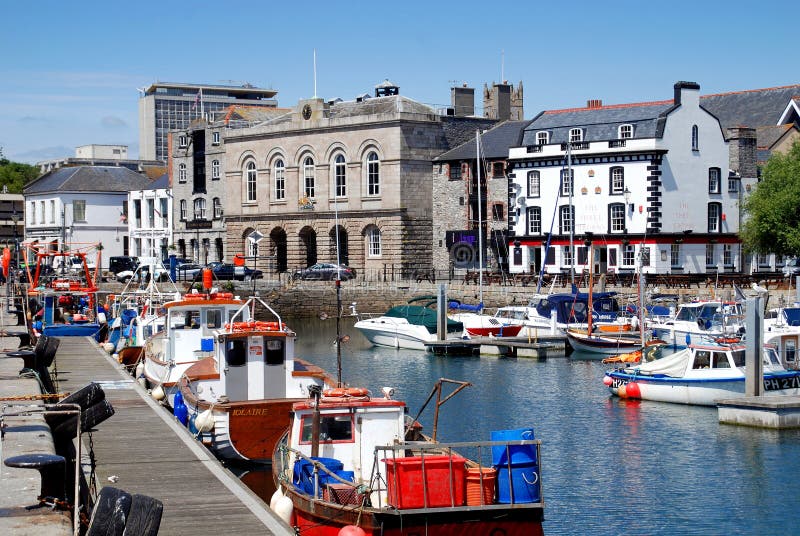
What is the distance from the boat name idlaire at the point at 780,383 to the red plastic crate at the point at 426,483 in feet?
57.6

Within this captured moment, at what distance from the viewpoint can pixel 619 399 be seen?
36.4m

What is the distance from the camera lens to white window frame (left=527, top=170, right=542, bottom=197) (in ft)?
221

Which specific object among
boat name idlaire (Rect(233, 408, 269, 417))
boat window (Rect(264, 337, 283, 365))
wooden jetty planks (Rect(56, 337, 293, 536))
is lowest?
wooden jetty planks (Rect(56, 337, 293, 536))

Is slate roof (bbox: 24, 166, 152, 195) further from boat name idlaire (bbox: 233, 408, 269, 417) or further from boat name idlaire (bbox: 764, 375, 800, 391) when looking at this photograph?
boat name idlaire (bbox: 233, 408, 269, 417)

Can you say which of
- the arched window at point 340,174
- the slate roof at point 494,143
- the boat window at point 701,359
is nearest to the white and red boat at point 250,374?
the boat window at point 701,359

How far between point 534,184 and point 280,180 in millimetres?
20242

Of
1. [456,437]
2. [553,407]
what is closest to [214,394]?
[456,437]

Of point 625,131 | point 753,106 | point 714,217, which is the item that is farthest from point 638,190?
point 753,106

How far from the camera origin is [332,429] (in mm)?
20328

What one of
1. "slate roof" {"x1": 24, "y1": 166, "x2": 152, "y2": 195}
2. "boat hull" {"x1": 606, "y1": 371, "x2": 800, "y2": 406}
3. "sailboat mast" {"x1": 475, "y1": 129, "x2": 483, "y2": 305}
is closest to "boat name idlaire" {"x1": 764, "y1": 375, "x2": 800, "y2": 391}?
"boat hull" {"x1": 606, "y1": 371, "x2": 800, "y2": 406}

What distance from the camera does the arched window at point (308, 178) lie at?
78.4m

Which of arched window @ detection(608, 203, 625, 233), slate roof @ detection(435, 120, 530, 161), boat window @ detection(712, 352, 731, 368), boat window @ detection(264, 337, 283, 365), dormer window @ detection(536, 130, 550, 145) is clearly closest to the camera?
boat window @ detection(264, 337, 283, 365)

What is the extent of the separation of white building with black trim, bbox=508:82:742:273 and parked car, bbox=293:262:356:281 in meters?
12.2

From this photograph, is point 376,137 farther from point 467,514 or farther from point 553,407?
point 467,514
